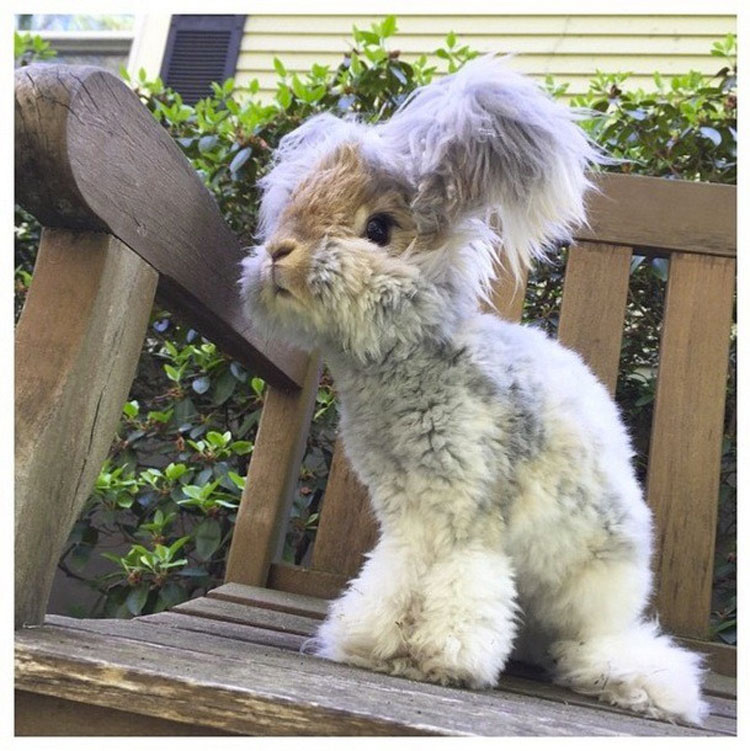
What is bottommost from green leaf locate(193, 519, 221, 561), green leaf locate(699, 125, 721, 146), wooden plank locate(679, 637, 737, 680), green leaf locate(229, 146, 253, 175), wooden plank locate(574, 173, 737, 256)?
wooden plank locate(679, 637, 737, 680)

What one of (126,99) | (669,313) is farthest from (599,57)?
(126,99)

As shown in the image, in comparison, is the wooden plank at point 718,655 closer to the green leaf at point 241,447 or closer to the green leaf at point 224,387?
the green leaf at point 241,447

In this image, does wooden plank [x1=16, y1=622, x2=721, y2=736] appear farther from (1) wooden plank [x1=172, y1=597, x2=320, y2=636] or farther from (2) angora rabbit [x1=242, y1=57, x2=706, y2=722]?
(1) wooden plank [x1=172, y1=597, x2=320, y2=636]

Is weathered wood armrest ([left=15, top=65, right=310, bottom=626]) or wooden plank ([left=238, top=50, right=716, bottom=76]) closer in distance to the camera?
weathered wood armrest ([left=15, top=65, right=310, bottom=626])

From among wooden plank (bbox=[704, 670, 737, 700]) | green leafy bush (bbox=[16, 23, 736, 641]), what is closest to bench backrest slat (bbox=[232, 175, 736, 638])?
wooden plank (bbox=[704, 670, 737, 700])

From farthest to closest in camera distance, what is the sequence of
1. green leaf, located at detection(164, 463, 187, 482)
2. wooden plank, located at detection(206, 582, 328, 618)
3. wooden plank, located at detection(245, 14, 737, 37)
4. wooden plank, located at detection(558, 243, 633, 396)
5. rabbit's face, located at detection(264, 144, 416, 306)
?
wooden plank, located at detection(245, 14, 737, 37), green leaf, located at detection(164, 463, 187, 482), wooden plank, located at detection(558, 243, 633, 396), wooden plank, located at detection(206, 582, 328, 618), rabbit's face, located at detection(264, 144, 416, 306)

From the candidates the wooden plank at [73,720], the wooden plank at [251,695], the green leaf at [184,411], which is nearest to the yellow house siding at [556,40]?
the green leaf at [184,411]

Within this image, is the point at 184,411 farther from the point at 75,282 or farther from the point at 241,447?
the point at 75,282

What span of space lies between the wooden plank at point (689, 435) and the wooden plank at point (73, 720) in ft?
3.13

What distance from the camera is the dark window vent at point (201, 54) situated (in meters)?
3.11

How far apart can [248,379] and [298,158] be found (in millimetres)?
864

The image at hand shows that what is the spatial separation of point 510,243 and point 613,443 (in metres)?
0.30

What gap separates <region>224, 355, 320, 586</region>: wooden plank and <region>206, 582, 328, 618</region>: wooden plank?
0.17ft

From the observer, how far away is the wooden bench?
0.66 m
